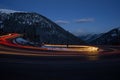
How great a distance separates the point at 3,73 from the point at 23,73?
2.40 meters

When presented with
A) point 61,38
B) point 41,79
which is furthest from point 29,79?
point 61,38

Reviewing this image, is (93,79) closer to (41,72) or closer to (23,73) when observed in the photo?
(41,72)

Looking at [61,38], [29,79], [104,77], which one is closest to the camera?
[29,79]

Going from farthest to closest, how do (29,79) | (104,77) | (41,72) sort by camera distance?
(41,72), (104,77), (29,79)

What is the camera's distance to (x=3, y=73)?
2378 cm

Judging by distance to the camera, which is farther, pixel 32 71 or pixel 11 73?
pixel 32 71

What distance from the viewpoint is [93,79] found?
21.8 metres

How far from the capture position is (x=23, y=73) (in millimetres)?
24031

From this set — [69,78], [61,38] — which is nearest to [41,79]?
[69,78]

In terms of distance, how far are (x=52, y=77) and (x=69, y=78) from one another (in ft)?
6.42

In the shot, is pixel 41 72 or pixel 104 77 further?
pixel 41 72

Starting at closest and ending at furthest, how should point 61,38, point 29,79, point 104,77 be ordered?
point 29,79 → point 104,77 → point 61,38

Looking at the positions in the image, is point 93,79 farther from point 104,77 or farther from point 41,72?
point 41,72

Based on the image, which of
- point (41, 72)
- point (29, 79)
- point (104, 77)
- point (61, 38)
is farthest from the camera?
point (61, 38)
